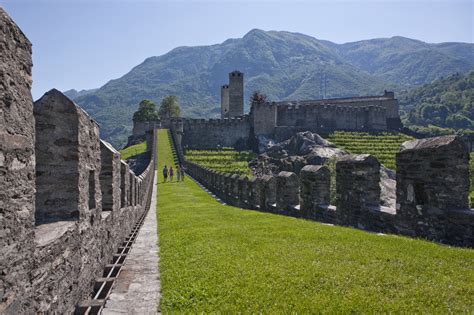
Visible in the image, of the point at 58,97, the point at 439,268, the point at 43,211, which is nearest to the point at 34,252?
the point at 43,211

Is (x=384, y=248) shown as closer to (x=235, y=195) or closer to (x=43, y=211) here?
(x=43, y=211)

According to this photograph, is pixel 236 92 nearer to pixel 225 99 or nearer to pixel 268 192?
pixel 225 99

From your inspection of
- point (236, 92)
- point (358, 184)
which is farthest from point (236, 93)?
point (358, 184)

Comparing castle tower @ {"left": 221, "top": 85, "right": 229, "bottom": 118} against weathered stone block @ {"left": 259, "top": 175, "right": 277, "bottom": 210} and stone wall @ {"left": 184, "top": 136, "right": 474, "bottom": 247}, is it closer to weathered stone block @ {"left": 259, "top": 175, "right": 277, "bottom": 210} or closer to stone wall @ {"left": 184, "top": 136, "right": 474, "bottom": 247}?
weathered stone block @ {"left": 259, "top": 175, "right": 277, "bottom": 210}

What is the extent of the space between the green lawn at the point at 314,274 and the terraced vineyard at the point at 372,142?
166 ft

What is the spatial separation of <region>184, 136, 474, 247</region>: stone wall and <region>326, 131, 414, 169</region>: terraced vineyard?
46.2 meters

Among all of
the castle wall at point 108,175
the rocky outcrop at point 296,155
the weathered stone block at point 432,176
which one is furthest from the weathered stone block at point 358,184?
the rocky outcrop at point 296,155

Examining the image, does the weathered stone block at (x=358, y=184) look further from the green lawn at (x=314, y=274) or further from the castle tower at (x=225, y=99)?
the castle tower at (x=225, y=99)

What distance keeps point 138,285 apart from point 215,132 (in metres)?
69.1

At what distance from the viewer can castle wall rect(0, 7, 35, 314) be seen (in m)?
3.42

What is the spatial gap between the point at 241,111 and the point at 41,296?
304ft

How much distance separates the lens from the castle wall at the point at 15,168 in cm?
342

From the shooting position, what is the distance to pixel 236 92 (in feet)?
306

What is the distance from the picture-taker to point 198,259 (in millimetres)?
7789
